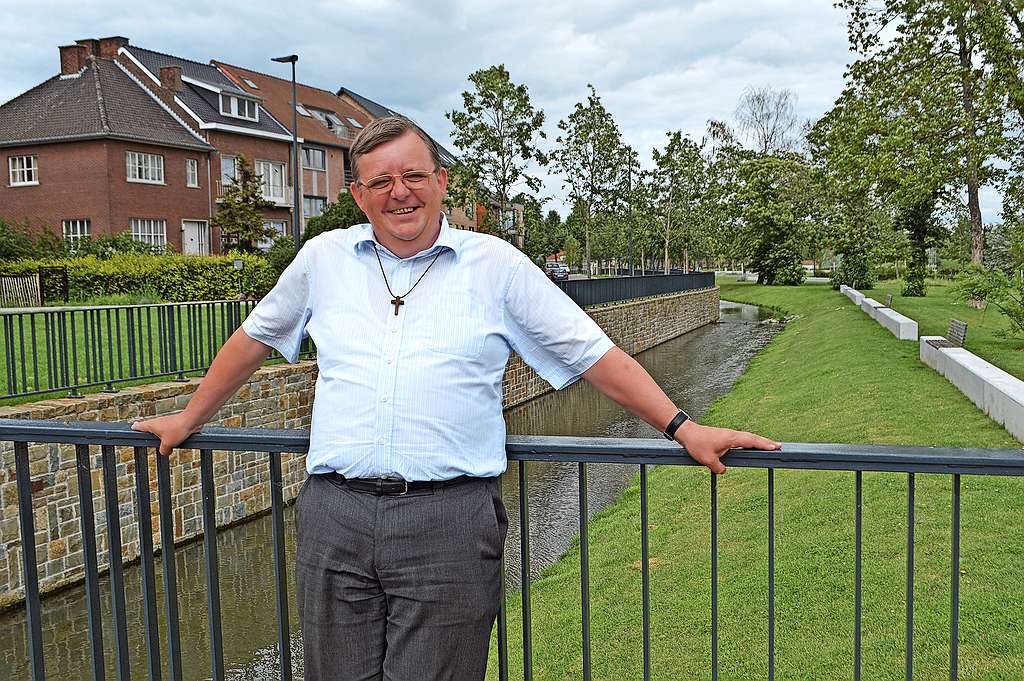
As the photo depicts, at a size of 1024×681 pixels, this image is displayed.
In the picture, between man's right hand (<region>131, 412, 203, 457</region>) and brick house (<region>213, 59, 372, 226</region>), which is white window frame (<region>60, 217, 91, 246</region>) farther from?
man's right hand (<region>131, 412, 203, 457</region>)

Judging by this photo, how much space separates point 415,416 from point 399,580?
400 millimetres

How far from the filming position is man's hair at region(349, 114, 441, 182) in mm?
2426

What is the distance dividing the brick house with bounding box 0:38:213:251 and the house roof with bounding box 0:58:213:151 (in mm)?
39

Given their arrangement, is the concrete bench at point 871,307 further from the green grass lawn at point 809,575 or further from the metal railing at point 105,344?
the metal railing at point 105,344

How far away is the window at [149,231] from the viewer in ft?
109

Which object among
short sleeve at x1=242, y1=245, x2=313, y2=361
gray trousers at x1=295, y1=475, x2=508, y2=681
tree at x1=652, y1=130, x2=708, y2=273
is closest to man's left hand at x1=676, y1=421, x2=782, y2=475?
gray trousers at x1=295, y1=475, x2=508, y2=681

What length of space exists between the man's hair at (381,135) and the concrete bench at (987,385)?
8.36 meters

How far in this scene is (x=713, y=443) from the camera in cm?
229

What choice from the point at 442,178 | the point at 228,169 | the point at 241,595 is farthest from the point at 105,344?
the point at 228,169

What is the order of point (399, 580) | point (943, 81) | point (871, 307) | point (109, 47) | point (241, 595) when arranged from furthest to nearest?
1. point (109, 47)
2. point (871, 307)
3. point (943, 81)
4. point (241, 595)
5. point (399, 580)

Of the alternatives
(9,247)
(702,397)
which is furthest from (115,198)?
(702,397)

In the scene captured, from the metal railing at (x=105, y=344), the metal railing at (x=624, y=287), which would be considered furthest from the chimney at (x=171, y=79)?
the metal railing at (x=105, y=344)

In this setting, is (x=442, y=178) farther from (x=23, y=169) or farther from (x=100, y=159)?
(x=23, y=169)

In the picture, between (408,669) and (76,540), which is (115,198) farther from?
(408,669)
